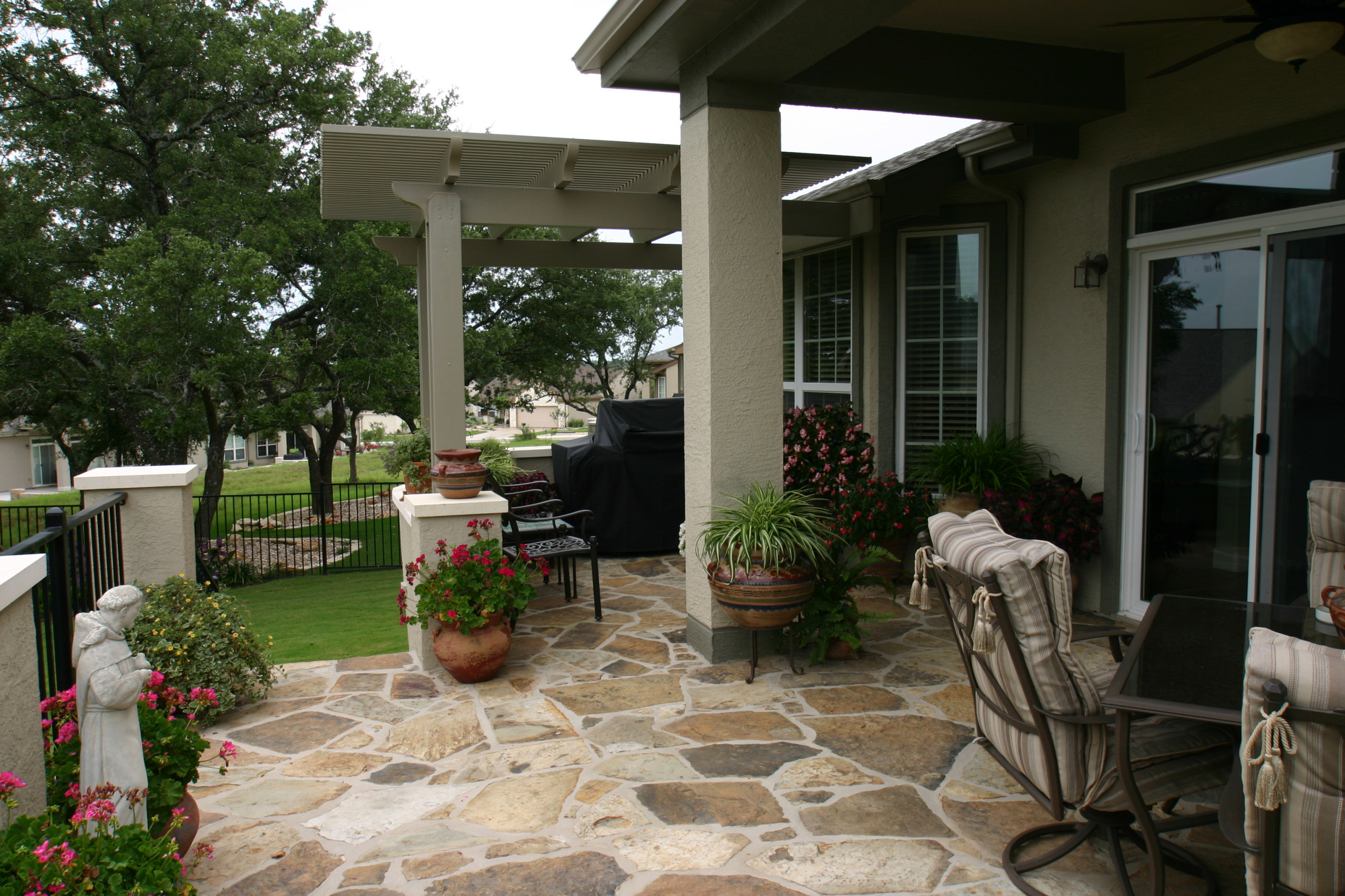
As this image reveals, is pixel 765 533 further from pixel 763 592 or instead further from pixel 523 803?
pixel 523 803

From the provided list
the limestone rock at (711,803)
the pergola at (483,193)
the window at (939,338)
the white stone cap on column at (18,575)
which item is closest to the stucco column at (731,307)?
the pergola at (483,193)

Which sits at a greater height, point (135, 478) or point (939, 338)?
point (939, 338)

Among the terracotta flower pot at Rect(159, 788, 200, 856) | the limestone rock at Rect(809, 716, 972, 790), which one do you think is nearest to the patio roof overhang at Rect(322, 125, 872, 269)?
the limestone rock at Rect(809, 716, 972, 790)

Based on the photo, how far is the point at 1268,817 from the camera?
1761 mm

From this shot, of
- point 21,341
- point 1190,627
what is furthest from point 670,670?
point 21,341

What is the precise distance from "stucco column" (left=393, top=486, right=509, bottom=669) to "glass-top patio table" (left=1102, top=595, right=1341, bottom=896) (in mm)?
3105

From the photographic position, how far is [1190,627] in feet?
9.18

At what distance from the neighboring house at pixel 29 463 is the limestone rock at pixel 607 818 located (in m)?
27.9

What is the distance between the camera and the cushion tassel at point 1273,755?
1.66m

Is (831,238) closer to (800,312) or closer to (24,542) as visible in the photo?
(800,312)

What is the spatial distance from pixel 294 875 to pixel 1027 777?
222 centimetres

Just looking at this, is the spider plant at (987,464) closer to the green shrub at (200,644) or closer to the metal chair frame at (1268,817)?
the metal chair frame at (1268,817)

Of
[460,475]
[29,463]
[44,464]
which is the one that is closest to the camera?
[460,475]

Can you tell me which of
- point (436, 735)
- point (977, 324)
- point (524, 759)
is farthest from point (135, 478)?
point (977, 324)
